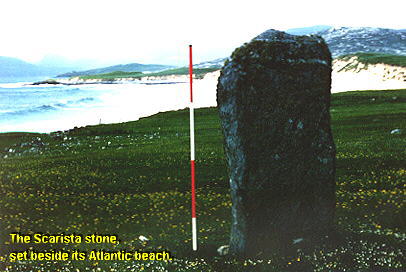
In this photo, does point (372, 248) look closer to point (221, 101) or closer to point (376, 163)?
point (221, 101)

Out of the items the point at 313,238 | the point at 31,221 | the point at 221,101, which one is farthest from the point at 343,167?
the point at 31,221

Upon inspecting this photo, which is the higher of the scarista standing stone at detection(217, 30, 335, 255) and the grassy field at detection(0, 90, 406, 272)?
the scarista standing stone at detection(217, 30, 335, 255)

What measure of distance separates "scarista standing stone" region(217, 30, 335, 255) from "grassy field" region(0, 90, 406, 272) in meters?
0.93

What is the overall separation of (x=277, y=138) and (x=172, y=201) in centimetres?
774

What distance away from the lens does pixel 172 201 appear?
57.6 ft

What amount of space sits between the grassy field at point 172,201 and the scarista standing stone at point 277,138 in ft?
3.06

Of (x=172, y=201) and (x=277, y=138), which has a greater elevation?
(x=277, y=138)

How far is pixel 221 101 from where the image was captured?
11.2 m

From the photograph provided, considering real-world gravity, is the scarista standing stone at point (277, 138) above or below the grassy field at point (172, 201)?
above

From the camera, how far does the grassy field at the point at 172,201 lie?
10.8 m

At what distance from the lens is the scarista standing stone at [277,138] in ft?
35.6

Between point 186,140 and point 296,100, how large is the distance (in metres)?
23.6

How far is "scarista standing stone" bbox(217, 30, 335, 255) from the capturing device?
1084 cm

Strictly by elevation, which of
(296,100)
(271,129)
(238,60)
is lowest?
(271,129)
